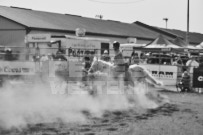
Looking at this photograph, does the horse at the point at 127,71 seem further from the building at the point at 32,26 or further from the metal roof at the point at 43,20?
the metal roof at the point at 43,20

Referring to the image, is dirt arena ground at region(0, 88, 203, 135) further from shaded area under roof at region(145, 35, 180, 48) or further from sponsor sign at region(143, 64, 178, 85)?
shaded area under roof at region(145, 35, 180, 48)

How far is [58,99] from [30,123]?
2.79 meters

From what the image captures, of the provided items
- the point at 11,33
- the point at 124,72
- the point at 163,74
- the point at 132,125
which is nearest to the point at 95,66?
the point at 124,72

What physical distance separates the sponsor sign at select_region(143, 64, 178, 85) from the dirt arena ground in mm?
6731

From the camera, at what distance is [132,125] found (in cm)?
633

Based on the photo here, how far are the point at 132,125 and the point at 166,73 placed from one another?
9051 millimetres

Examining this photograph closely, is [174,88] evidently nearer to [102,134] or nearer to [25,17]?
[102,134]

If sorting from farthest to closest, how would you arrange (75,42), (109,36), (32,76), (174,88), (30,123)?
(109,36)
(75,42)
(174,88)
(32,76)
(30,123)

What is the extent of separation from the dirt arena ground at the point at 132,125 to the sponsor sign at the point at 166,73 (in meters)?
6.73

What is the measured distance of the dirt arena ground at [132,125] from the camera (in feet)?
18.7

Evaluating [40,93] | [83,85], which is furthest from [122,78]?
[40,93]

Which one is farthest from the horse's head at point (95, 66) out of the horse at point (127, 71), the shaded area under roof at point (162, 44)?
the shaded area under roof at point (162, 44)

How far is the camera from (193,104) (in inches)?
383

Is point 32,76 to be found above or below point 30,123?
above
